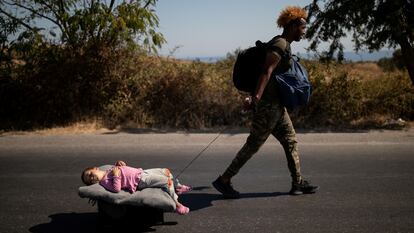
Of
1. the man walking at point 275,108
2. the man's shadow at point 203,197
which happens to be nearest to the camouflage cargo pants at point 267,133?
the man walking at point 275,108

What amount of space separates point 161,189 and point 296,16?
7.28 ft

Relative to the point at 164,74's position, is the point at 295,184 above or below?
below

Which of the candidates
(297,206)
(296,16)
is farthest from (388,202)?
(296,16)

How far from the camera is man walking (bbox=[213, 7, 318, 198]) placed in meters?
5.08

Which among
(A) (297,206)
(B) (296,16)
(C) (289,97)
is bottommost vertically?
(A) (297,206)

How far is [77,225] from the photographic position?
4699 mm

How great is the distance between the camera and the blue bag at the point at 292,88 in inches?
203

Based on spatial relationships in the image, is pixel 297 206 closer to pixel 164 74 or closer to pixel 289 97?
pixel 289 97

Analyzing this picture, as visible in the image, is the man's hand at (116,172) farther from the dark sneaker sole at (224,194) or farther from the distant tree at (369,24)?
the distant tree at (369,24)

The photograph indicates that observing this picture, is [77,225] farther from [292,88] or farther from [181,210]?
[292,88]

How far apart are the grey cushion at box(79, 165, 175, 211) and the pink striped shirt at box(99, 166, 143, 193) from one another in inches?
2.2

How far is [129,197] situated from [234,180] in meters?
2.04

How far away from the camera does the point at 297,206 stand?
5.07m

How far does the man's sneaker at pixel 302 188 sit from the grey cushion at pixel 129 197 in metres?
1.63
